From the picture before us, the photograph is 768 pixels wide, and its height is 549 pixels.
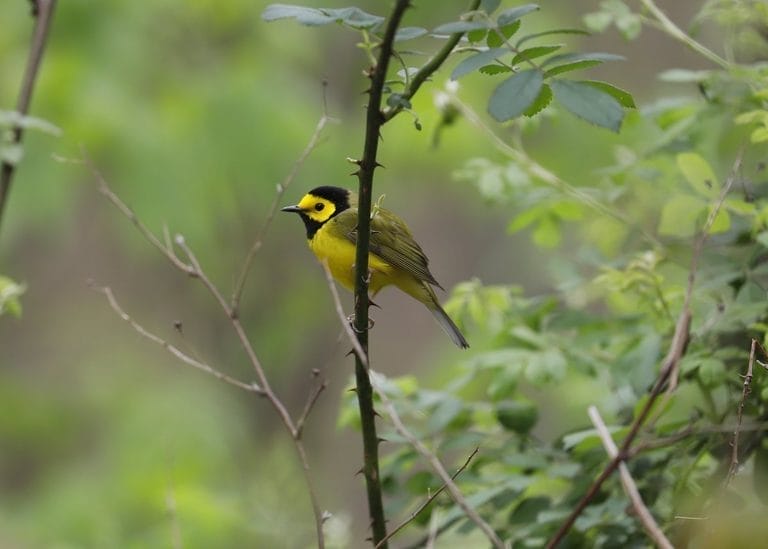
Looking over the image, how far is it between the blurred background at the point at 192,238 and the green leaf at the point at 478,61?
3.10 meters

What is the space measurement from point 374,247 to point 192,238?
178 inches

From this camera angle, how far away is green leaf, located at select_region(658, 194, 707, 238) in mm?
2695

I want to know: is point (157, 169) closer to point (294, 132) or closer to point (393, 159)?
point (294, 132)

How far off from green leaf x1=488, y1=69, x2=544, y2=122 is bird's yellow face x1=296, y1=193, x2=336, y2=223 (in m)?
2.08

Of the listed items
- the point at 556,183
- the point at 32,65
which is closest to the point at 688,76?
the point at 556,183

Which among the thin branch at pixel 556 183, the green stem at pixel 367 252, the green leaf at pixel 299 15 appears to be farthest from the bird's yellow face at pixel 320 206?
the green leaf at pixel 299 15

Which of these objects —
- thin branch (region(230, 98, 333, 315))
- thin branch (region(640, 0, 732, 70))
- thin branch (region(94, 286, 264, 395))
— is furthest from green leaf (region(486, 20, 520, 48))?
thin branch (region(640, 0, 732, 70))

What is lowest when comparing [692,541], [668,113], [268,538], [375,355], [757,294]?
[375,355]

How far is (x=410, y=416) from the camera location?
3416 mm

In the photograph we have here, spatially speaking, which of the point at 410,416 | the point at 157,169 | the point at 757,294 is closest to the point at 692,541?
Result: the point at 757,294

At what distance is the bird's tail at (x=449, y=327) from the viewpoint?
12.1 feet

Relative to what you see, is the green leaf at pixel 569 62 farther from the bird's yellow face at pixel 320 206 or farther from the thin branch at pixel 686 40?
the bird's yellow face at pixel 320 206

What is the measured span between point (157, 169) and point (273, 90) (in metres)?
1.04

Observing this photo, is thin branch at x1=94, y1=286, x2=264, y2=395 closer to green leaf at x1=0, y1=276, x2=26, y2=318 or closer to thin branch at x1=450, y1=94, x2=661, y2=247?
green leaf at x1=0, y1=276, x2=26, y2=318
